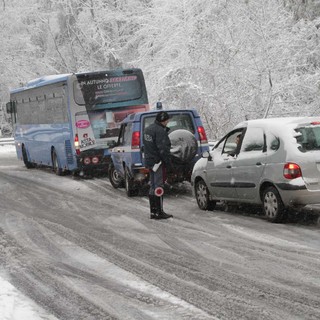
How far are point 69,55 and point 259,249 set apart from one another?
3961 centimetres

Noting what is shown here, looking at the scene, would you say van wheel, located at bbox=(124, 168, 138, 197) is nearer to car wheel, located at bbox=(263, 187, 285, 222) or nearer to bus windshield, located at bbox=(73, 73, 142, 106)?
bus windshield, located at bbox=(73, 73, 142, 106)

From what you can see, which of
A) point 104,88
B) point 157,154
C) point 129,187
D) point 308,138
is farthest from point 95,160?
point 308,138

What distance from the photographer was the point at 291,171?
9.91 m

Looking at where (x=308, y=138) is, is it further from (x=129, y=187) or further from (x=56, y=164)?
(x=56, y=164)

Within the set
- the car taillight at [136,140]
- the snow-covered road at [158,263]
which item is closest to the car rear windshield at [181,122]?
the car taillight at [136,140]

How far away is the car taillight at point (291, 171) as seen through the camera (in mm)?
9875

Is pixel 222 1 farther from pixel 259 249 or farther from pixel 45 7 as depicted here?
pixel 45 7

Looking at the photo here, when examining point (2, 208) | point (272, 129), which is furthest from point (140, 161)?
point (272, 129)

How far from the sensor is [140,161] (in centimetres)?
1455

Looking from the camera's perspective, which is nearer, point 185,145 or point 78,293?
point 78,293

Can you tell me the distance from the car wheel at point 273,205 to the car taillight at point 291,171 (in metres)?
0.39

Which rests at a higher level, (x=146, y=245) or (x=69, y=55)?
(x=69, y=55)

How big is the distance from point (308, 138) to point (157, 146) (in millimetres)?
2597

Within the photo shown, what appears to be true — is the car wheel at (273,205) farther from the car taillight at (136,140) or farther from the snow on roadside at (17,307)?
the snow on roadside at (17,307)
